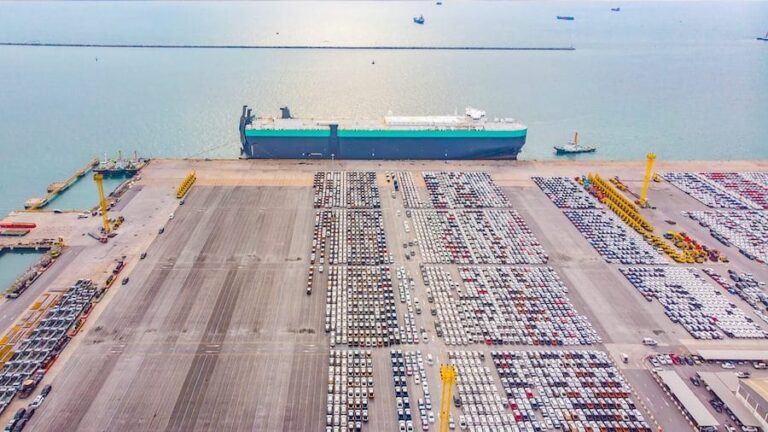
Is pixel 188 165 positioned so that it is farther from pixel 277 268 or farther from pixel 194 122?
pixel 277 268

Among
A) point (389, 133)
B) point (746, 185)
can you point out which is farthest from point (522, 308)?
point (746, 185)

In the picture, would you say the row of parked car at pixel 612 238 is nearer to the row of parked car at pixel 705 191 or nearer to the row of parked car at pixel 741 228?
the row of parked car at pixel 741 228

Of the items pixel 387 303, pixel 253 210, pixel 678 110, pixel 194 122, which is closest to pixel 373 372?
pixel 387 303

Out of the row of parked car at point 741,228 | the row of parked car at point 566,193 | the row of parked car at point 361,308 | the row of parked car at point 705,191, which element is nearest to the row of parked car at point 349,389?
the row of parked car at point 361,308

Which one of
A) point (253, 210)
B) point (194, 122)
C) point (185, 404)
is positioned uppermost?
point (194, 122)

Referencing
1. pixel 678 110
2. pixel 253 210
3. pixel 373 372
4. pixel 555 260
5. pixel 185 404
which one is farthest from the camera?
pixel 678 110

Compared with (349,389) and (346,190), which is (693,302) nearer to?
(349,389)
